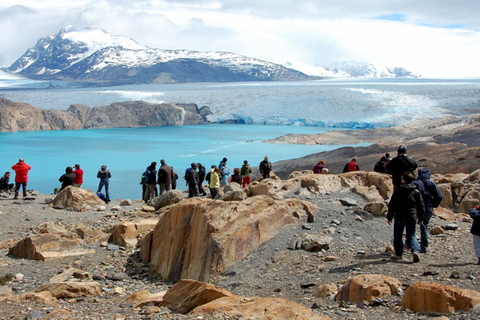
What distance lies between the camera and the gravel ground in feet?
11.6

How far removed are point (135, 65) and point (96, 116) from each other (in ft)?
256

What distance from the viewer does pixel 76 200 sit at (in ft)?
29.9

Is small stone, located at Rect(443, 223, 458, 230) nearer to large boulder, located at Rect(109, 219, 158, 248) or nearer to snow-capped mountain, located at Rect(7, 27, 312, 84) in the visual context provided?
large boulder, located at Rect(109, 219, 158, 248)

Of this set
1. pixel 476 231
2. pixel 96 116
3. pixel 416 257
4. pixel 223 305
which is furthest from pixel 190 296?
pixel 96 116

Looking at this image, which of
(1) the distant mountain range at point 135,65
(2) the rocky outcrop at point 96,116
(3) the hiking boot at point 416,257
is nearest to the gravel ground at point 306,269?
(3) the hiking boot at point 416,257

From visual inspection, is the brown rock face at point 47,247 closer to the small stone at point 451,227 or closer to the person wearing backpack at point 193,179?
the person wearing backpack at point 193,179

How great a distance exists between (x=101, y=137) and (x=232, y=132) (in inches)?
333

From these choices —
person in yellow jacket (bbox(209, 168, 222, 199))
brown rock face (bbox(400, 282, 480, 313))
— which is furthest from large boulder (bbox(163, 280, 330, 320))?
person in yellow jacket (bbox(209, 168, 222, 199))

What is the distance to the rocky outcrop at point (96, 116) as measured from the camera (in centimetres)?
4041

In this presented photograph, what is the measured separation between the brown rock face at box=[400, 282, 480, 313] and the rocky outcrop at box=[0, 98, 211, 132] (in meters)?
40.2

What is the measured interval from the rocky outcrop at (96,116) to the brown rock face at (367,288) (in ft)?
131

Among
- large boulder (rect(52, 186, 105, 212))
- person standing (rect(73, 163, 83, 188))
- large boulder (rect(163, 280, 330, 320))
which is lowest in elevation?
large boulder (rect(52, 186, 105, 212))

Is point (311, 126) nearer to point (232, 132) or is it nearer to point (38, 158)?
point (232, 132)

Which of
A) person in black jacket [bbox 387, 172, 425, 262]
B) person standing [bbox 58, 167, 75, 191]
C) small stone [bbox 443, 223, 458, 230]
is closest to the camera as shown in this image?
person in black jacket [bbox 387, 172, 425, 262]
